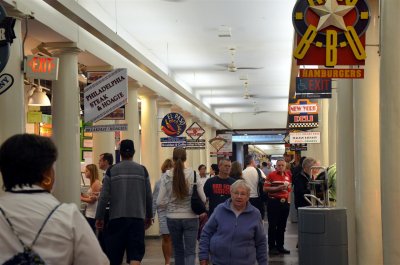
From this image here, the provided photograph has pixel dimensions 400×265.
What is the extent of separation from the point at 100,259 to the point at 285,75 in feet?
77.5

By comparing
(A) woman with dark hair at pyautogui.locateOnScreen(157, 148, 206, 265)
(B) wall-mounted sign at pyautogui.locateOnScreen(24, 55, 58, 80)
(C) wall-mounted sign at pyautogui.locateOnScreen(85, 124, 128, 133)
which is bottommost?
(A) woman with dark hair at pyautogui.locateOnScreen(157, 148, 206, 265)

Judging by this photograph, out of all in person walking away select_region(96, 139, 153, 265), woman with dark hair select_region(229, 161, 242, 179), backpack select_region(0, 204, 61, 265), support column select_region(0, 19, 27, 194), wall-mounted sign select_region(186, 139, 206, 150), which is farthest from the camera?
wall-mounted sign select_region(186, 139, 206, 150)

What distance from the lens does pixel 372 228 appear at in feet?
30.2

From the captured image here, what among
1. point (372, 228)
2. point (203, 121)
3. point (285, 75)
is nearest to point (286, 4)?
point (372, 228)

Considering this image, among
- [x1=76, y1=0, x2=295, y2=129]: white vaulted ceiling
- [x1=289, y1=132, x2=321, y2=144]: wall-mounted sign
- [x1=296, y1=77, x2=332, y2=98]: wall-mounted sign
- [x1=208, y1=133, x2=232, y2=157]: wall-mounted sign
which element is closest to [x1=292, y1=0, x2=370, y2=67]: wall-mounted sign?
[x1=76, y1=0, x2=295, y2=129]: white vaulted ceiling

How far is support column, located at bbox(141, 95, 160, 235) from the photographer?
784 inches

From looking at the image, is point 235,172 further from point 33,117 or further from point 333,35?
point 333,35

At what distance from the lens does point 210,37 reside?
18422mm

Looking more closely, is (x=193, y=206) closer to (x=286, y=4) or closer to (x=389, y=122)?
(x=389, y=122)

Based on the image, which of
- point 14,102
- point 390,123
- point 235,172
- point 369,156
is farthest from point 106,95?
point 390,123

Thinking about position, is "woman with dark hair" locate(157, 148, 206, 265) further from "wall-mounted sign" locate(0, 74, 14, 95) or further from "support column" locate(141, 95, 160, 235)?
"support column" locate(141, 95, 160, 235)

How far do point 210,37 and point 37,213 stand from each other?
15.7 metres

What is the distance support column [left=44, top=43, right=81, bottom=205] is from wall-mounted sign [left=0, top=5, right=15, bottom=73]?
5.09m

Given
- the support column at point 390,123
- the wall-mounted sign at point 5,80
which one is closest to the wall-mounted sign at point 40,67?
the wall-mounted sign at point 5,80
